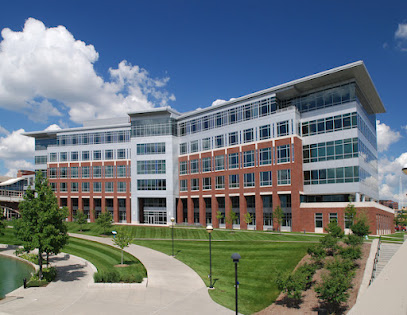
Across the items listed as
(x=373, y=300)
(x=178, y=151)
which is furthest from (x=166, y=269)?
(x=178, y=151)

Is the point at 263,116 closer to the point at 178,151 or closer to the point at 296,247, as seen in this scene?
the point at 178,151

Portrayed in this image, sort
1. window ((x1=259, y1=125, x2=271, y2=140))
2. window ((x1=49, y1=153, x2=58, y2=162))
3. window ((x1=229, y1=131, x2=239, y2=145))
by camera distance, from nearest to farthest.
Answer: window ((x1=259, y1=125, x2=271, y2=140)) < window ((x1=229, y1=131, x2=239, y2=145)) < window ((x1=49, y1=153, x2=58, y2=162))

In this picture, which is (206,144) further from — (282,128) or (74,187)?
(74,187)

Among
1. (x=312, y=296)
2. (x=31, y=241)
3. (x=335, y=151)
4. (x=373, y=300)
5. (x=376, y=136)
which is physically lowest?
(x=312, y=296)

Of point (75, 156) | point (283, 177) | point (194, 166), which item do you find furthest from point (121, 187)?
point (283, 177)

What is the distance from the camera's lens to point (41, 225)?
22.9m

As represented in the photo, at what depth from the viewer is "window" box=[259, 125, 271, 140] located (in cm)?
5089

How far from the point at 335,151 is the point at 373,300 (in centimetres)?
4531

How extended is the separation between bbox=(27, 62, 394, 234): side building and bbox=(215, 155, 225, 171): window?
172mm

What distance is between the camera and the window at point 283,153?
47.9 metres

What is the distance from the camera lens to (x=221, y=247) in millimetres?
33562

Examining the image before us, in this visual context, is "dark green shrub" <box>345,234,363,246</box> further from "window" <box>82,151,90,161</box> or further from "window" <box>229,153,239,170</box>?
"window" <box>82,151,90,161</box>

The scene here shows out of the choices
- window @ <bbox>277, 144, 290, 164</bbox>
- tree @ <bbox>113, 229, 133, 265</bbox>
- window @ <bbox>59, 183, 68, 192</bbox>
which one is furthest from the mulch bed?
window @ <bbox>59, 183, 68, 192</bbox>

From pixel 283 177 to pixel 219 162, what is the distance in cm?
1282
